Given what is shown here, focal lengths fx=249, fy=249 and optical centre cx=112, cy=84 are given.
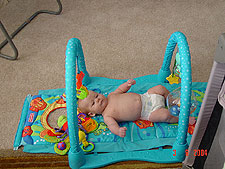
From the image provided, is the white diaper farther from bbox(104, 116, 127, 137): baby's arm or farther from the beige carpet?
the beige carpet

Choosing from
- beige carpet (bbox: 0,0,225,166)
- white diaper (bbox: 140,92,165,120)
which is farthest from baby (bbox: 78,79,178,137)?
beige carpet (bbox: 0,0,225,166)

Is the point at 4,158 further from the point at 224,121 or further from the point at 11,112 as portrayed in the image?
the point at 224,121

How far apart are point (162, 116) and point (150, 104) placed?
0.09m

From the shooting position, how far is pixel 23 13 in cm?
233

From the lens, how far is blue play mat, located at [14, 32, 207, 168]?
3.46 ft

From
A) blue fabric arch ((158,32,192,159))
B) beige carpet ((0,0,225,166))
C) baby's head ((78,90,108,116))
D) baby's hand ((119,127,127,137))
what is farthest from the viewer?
beige carpet ((0,0,225,166))

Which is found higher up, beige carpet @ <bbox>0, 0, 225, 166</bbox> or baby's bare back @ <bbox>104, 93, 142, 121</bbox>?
beige carpet @ <bbox>0, 0, 225, 166</bbox>

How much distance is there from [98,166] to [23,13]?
1.72 metres

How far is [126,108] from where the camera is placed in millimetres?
1311

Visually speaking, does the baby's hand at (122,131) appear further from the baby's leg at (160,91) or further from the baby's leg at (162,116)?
the baby's leg at (160,91)

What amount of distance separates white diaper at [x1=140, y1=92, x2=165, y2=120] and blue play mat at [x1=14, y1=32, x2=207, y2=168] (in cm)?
5

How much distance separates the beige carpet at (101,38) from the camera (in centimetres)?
171

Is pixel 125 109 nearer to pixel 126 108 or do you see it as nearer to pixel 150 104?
pixel 126 108

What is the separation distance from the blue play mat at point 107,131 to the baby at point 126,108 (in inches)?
1.9
